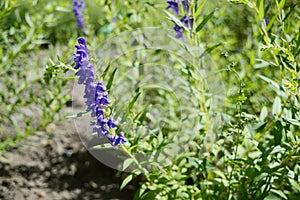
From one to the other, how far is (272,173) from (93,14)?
3.57 meters

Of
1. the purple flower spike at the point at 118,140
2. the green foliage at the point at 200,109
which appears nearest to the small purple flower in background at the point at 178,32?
the green foliage at the point at 200,109

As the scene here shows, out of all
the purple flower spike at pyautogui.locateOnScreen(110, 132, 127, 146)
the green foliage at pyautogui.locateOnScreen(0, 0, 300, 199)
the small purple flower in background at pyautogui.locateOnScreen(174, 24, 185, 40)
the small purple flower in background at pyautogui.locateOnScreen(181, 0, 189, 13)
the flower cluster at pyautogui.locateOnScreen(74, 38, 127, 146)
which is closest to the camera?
the flower cluster at pyautogui.locateOnScreen(74, 38, 127, 146)

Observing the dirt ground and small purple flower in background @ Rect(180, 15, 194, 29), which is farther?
the dirt ground

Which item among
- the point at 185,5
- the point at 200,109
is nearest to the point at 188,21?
the point at 185,5

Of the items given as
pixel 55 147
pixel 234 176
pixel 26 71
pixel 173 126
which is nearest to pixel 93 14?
pixel 26 71

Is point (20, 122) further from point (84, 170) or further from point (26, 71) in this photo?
point (84, 170)

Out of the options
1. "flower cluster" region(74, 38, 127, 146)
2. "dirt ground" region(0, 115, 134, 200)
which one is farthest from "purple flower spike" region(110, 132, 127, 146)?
"dirt ground" region(0, 115, 134, 200)

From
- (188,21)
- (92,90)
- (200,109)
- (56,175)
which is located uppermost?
(188,21)

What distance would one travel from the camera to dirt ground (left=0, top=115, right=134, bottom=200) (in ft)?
9.40

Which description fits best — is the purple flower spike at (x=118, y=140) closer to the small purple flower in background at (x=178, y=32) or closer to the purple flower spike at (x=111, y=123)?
the purple flower spike at (x=111, y=123)

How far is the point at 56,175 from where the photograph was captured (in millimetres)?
3033

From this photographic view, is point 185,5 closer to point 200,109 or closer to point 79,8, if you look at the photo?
point 200,109

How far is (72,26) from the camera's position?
501 cm

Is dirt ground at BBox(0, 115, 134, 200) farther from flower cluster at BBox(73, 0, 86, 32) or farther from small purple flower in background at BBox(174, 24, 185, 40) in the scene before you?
small purple flower in background at BBox(174, 24, 185, 40)
